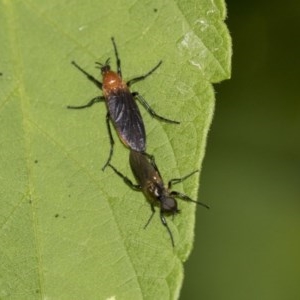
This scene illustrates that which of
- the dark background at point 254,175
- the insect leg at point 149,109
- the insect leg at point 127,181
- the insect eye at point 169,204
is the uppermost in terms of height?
the insect leg at point 149,109

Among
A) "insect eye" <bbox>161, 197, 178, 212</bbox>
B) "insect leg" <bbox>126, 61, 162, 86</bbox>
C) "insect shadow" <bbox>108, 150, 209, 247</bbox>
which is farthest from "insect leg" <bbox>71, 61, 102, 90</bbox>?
"insect eye" <bbox>161, 197, 178, 212</bbox>

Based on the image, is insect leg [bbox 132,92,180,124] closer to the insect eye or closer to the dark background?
the insect eye

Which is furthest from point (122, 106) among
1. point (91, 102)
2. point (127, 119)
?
point (91, 102)

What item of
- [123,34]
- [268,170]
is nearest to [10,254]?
[123,34]

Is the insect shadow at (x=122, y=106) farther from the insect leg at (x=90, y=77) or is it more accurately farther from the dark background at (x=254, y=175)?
the dark background at (x=254, y=175)

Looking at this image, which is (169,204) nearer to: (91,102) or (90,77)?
(91,102)

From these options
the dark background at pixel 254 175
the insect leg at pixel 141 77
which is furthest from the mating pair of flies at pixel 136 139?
the dark background at pixel 254 175
